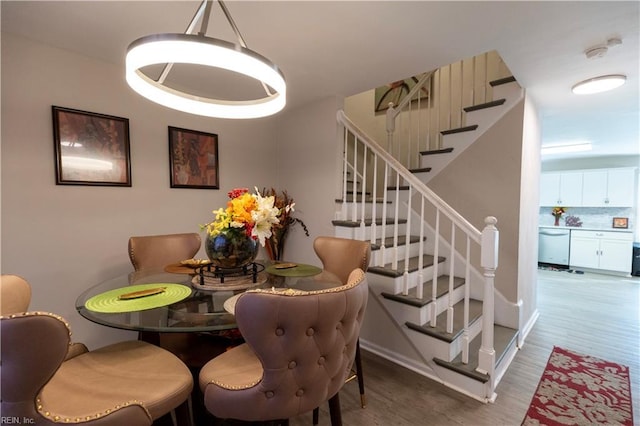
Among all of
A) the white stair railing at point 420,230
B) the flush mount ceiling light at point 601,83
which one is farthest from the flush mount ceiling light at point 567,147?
the white stair railing at point 420,230

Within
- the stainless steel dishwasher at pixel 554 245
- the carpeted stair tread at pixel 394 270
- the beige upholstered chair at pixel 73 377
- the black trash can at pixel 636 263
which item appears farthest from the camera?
the stainless steel dishwasher at pixel 554 245

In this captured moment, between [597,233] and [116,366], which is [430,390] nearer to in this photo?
[116,366]

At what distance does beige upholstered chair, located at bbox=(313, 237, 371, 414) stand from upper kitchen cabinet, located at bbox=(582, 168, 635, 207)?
6.39m

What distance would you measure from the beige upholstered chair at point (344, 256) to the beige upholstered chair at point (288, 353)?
0.78 meters

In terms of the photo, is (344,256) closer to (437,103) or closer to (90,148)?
(90,148)

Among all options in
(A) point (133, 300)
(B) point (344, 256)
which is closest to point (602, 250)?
(B) point (344, 256)

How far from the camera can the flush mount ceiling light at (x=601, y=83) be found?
2133 millimetres

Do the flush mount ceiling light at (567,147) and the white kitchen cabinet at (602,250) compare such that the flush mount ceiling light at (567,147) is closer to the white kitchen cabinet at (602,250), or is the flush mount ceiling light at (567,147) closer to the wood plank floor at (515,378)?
the white kitchen cabinet at (602,250)

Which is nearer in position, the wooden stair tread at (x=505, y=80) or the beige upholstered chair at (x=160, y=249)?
the beige upholstered chair at (x=160, y=249)

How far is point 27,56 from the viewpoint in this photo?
6.04 feet

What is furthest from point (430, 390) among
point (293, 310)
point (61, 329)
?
point (61, 329)

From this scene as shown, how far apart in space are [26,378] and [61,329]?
135 mm

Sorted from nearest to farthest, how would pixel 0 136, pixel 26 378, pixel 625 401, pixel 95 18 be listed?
pixel 26 378, pixel 95 18, pixel 0 136, pixel 625 401

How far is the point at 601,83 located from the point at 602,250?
5.00m
